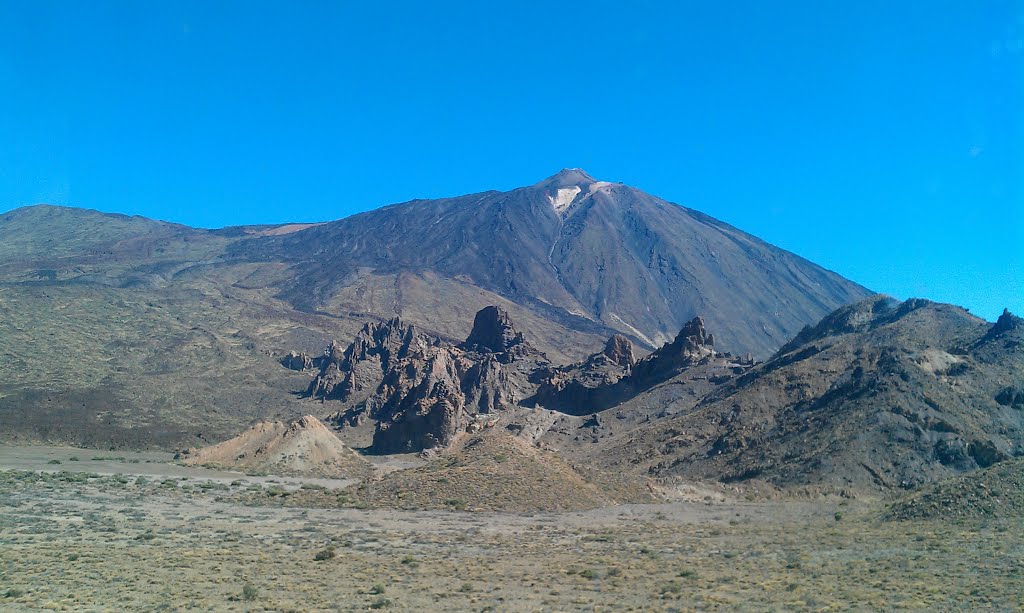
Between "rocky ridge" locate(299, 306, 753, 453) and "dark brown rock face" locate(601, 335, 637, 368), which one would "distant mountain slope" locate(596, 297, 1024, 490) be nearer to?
"rocky ridge" locate(299, 306, 753, 453)

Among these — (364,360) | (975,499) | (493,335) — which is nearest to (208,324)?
(364,360)

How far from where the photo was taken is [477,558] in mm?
23641

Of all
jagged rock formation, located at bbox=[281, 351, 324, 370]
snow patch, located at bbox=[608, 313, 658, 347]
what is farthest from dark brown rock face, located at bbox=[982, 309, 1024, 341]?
snow patch, located at bbox=[608, 313, 658, 347]

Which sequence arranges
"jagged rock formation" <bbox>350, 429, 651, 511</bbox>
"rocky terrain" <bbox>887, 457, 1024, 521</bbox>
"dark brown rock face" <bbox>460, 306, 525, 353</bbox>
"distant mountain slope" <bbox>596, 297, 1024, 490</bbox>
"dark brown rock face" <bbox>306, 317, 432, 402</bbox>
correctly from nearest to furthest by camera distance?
"rocky terrain" <bbox>887, 457, 1024, 521</bbox> < "jagged rock formation" <bbox>350, 429, 651, 511</bbox> < "distant mountain slope" <bbox>596, 297, 1024, 490</bbox> < "dark brown rock face" <bbox>306, 317, 432, 402</bbox> < "dark brown rock face" <bbox>460, 306, 525, 353</bbox>

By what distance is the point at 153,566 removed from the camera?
20.4 meters

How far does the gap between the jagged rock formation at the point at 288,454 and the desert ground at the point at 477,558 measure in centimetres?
1621

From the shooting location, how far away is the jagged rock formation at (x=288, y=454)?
5438 cm

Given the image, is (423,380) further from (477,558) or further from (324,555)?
(324,555)

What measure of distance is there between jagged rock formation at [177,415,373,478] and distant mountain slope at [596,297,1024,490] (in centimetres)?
1950

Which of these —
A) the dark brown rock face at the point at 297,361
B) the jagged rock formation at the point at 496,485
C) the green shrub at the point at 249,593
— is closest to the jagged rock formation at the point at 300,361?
the dark brown rock face at the point at 297,361

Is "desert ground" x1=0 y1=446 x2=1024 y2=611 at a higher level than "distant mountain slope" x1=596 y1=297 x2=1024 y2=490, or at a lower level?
lower

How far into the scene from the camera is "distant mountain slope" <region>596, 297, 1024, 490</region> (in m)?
43.6

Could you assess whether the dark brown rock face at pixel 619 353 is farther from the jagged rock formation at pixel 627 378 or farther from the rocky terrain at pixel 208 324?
the rocky terrain at pixel 208 324

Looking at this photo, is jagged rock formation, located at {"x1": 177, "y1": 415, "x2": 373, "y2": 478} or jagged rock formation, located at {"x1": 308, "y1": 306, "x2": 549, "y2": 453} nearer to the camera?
jagged rock formation, located at {"x1": 177, "y1": 415, "x2": 373, "y2": 478}
